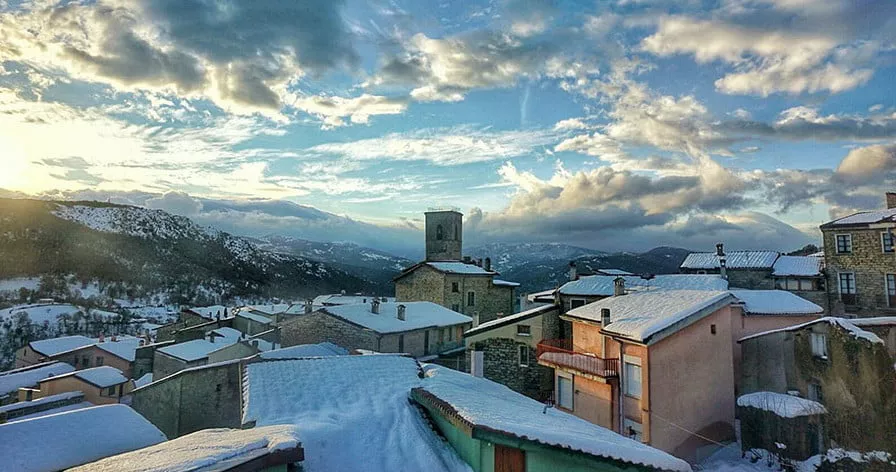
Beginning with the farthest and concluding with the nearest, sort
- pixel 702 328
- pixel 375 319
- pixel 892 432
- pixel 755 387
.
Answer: pixel 375 319, pixel 755 387, pixel 702 328, pixel 892 432

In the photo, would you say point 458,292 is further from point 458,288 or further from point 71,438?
point 71,438

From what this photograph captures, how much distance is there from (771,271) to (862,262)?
20.5 feet

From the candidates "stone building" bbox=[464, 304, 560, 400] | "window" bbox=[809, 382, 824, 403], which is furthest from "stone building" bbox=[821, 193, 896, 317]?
"stone building" bbox=[464, 304, 560, 400]

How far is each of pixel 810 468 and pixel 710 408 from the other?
3.39m

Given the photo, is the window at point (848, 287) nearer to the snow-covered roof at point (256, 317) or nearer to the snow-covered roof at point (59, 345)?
the snow-covered roof at point (256, 317)

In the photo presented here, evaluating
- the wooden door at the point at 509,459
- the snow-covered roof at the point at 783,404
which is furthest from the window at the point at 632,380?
the wooden door at the point at 509,459

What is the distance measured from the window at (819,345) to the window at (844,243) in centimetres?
2085

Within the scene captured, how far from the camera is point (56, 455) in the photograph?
8516 mm

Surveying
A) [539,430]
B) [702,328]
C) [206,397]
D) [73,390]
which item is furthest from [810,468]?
[73,390]

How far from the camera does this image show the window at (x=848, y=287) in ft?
109

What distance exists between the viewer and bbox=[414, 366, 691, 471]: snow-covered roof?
664 centimetres

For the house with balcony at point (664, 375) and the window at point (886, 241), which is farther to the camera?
the window at point (886, 241)

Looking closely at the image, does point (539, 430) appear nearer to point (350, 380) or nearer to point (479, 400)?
point (479, 400)

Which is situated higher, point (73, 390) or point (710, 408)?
point (710, 408)
